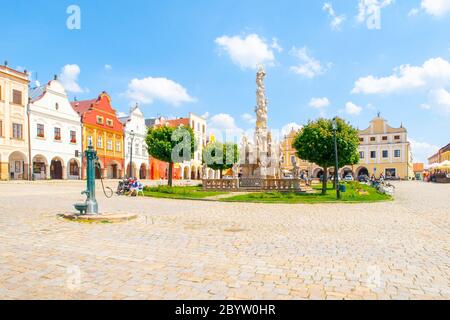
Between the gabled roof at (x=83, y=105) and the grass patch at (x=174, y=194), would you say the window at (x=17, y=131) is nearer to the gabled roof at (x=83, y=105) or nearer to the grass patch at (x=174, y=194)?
the gabled roof at (x=83, y=105)

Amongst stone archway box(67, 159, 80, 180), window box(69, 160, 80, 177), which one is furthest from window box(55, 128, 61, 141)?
window box(69, 160, 80, 177)

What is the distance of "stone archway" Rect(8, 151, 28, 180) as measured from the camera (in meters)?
37.1

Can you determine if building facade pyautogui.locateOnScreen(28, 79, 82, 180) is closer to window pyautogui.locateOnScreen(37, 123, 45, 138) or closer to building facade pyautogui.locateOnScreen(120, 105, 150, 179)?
window pyautogui.locateOnScreen(37, 123, 45, 138)

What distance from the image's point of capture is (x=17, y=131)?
3650 cm

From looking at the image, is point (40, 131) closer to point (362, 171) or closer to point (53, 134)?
point (53, 134)

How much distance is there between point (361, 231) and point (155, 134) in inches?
1077

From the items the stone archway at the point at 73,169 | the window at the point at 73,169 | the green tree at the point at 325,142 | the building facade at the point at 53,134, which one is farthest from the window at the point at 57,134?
the green tree at the point at 325,142

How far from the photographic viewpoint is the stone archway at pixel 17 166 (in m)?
37.1

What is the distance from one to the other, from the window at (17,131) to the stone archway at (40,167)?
3.28 m

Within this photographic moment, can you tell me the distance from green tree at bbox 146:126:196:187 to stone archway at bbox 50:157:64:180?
17251mm

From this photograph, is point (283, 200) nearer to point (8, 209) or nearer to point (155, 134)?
point (8, 209)

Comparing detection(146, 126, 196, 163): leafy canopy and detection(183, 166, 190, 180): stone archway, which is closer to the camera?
detection(146, 126, 196, 163): leafy canopy
